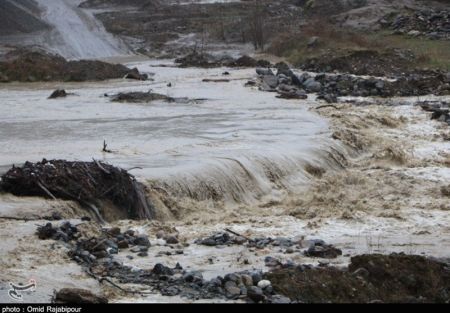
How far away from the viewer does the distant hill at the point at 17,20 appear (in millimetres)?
48375

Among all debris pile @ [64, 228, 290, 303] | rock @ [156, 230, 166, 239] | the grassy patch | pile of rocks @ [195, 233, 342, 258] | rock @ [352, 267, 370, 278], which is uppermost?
the grassy patch

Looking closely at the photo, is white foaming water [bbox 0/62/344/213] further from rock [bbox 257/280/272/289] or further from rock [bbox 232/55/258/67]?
rock [bbox 232/55/258/67]

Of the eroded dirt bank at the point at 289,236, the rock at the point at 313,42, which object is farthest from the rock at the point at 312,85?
the rock at the point at 313,42

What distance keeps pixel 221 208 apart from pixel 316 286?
5.23 meters

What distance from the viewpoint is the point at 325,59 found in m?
34.5

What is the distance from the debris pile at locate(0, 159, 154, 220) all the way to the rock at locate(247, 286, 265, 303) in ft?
14.0

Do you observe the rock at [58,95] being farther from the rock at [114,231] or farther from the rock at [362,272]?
the rock at [362,272]

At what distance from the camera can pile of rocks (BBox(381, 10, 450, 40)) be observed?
40094 millimetres

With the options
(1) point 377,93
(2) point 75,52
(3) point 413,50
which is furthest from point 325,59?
(2) point 75,52

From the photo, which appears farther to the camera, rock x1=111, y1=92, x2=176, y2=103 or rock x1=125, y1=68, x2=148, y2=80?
rock x1=125, y1=68, x2=148, y2=80

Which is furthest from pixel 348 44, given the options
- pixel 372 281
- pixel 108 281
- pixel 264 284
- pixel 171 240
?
pixel 108 281

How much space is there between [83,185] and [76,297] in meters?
4.87

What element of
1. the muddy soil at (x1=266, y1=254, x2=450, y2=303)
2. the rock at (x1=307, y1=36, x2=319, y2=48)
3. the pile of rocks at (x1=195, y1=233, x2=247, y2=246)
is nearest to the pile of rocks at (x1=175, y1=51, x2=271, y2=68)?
the rock at (x1=307, y1=36, x2=319, y2=48)

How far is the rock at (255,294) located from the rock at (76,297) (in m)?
1.42
